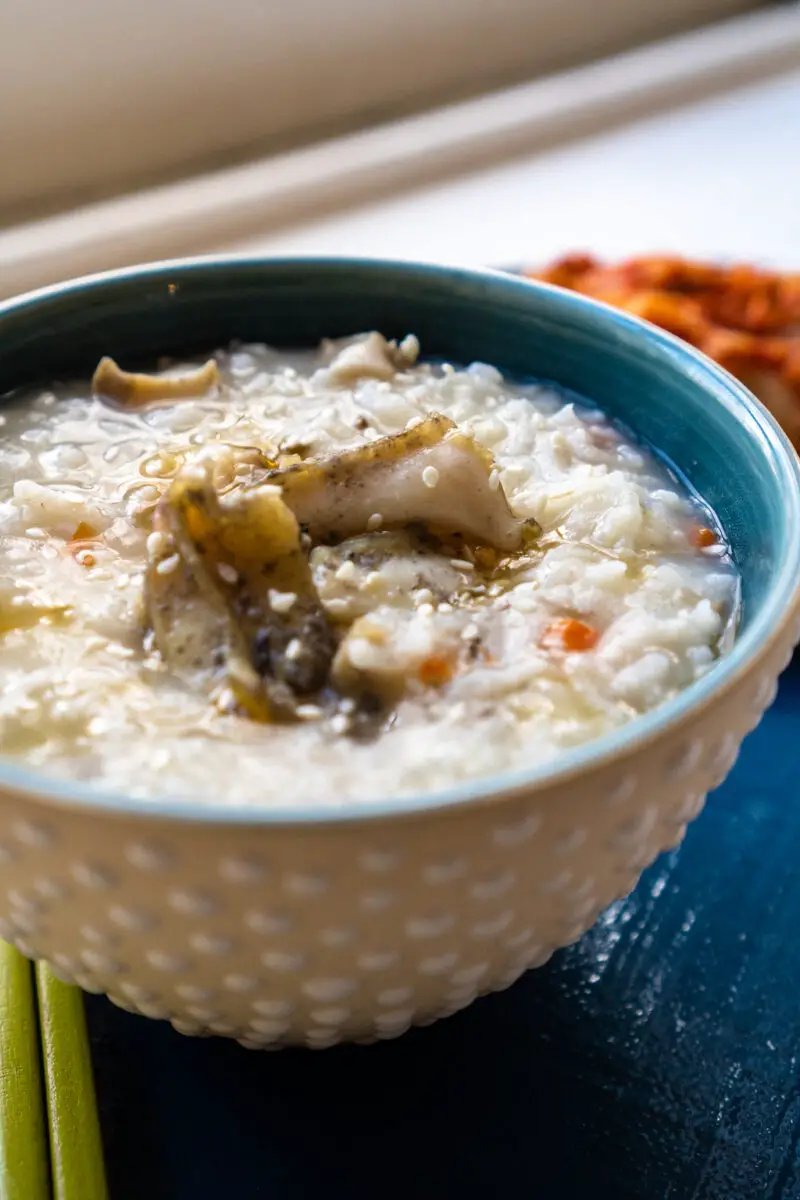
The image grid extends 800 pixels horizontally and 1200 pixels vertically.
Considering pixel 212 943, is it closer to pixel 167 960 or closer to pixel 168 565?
pixel 167 960

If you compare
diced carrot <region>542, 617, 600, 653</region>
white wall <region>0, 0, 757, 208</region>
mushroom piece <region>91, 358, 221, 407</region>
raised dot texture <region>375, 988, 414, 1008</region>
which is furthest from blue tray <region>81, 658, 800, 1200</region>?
white wall <region>0, 0, 757, 208</region>

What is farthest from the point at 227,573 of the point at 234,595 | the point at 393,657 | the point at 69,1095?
the point at 69,1095

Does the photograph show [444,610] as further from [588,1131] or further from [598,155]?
[598,155]

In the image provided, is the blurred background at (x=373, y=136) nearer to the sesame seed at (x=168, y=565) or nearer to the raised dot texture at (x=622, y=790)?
the sesame seed at (x=168, y=565)

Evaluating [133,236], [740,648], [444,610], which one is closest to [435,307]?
[444,610]

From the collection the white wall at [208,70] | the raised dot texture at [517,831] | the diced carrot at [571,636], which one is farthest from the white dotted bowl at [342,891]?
the white wall at [208,70]

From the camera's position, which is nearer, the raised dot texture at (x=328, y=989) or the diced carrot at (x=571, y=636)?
the raised dot texture at (x=328, y=989)
